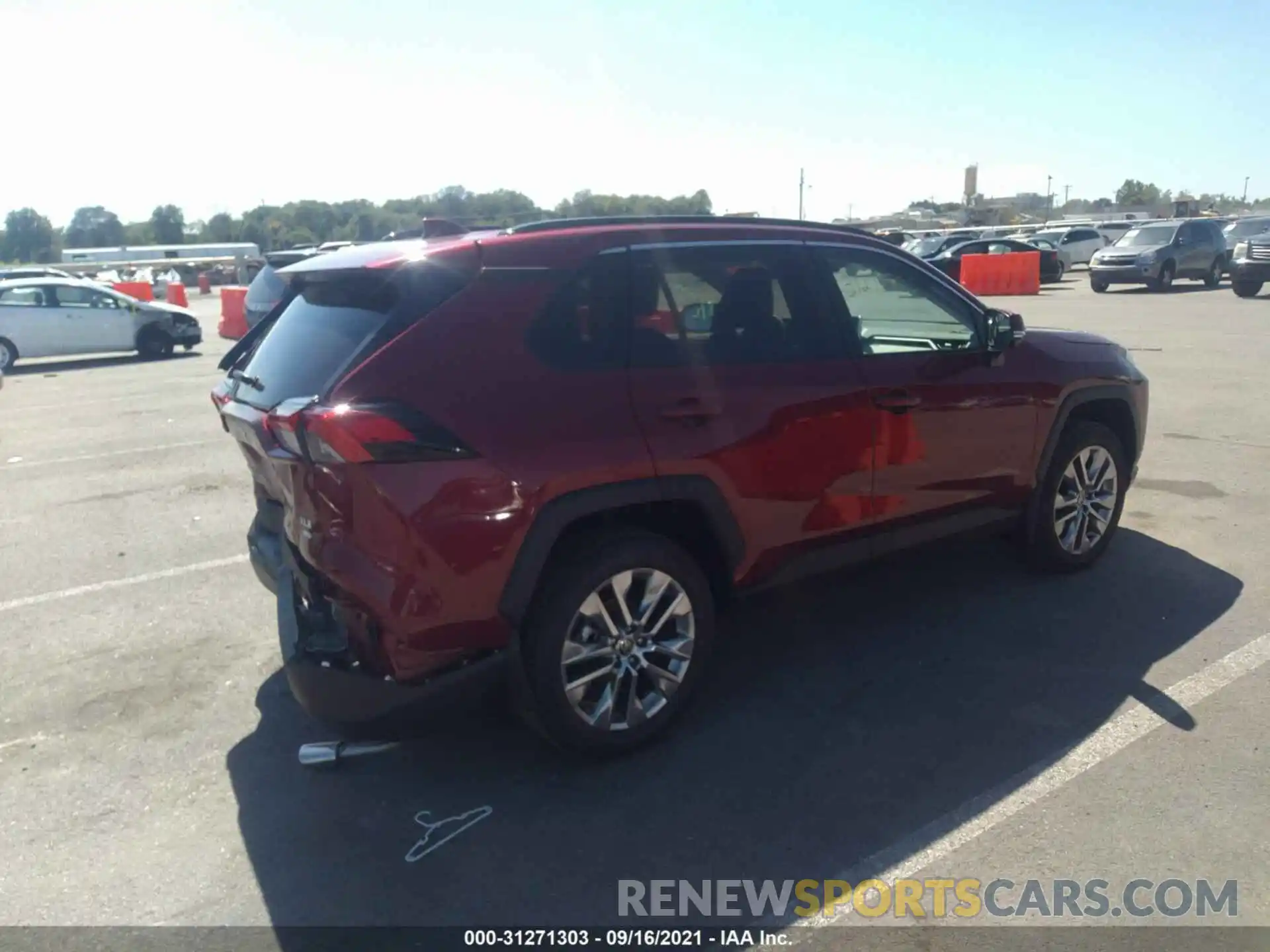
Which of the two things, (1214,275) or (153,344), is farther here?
(1214,275)

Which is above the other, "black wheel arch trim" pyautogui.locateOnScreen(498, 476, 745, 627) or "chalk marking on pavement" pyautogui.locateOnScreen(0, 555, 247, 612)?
"black wheel arch trim" pyautogui.locateOnScreen(498, 476, 745, 627)

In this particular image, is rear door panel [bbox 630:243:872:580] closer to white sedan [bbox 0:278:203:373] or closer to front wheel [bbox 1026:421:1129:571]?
front wheel [bbox 1026:421:1129:571]

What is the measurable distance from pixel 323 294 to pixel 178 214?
127768 millimetres

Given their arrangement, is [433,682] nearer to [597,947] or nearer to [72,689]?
[597,947]

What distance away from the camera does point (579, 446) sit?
359 cm

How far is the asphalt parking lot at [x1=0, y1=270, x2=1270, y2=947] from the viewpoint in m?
3.24

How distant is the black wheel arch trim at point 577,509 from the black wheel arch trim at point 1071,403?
2189mm

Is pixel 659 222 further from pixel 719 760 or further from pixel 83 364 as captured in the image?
pixel 83 364

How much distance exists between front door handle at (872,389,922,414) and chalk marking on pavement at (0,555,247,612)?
13.1 ft

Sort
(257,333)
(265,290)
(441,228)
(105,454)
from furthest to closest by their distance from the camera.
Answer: (265,290), (105,454), (257,333), (441,228)

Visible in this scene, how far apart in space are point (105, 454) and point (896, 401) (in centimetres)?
806

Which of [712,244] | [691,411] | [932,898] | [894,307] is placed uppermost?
[712,244]

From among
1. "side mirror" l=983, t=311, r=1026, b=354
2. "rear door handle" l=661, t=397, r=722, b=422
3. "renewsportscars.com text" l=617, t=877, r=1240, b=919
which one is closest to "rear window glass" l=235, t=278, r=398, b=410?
"rear door handle" l=661, t=397, r=722, b=422

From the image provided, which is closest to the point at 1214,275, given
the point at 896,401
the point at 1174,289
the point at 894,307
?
the point at 1174,289
